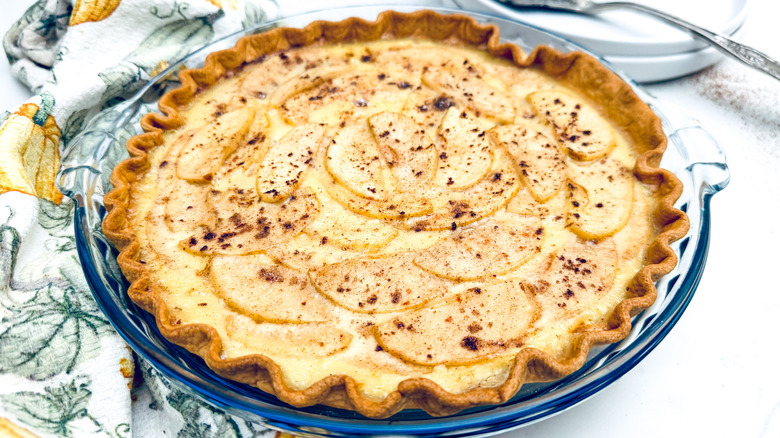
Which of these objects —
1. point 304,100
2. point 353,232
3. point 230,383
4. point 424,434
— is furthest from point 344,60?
point 424,434

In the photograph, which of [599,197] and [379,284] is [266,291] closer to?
[379,284]

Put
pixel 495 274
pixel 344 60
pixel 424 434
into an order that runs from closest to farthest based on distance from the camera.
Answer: pixel 424 434
pixel 495 274
pixel 344 60

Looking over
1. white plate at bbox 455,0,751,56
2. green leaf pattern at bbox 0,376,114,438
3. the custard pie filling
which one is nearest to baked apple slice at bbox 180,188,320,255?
the custard pie filling

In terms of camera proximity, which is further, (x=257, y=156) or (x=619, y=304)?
(x=257, y=156)

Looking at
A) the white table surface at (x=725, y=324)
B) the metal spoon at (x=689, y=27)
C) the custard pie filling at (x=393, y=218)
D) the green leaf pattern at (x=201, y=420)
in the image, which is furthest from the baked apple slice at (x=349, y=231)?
the metal spoon at (x=689, y=27)

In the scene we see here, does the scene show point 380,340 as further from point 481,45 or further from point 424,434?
point 481,45

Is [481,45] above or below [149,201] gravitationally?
above

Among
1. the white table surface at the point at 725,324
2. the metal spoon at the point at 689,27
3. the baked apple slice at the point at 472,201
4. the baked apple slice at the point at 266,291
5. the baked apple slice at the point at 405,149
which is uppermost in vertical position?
the metal spoon at the point at 689,27

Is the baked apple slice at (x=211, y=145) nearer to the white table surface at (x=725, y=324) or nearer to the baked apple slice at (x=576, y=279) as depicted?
the white table surface at (x=725, y=324)
